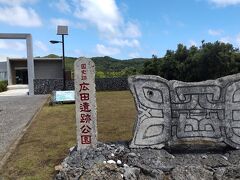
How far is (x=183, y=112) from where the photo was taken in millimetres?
6148

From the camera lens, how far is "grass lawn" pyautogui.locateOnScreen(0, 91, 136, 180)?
6.08 meters

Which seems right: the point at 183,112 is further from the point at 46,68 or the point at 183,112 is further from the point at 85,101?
the point at 46,68

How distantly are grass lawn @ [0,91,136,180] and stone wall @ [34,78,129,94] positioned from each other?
1430 centimetres

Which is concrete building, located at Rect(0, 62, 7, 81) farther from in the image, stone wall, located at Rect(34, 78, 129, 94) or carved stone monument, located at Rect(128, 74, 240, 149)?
carved stone monument, located at Rect(128, 74, 240, 149)

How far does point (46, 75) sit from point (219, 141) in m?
31.2

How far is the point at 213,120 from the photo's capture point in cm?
614

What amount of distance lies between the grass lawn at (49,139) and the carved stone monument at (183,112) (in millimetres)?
1711

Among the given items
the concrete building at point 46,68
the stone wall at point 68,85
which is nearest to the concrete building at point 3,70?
the concrete building at point 46,68

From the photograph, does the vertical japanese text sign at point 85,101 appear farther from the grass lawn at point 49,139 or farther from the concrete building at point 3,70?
the concrete building at point 3,70

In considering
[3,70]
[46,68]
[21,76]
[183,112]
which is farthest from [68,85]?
[183,112]

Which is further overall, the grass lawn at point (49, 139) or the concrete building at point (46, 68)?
the concrete building at point (46, 68)

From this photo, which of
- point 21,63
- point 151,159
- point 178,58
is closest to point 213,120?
point 151,159

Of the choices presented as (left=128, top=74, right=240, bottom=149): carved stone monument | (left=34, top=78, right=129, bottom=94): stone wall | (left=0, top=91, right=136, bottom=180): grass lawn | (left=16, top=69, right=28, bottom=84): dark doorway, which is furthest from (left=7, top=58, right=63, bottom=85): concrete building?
(left=128, top=74, right=240, bottom=149): carved stone monument

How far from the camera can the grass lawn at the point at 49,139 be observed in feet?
20.0
